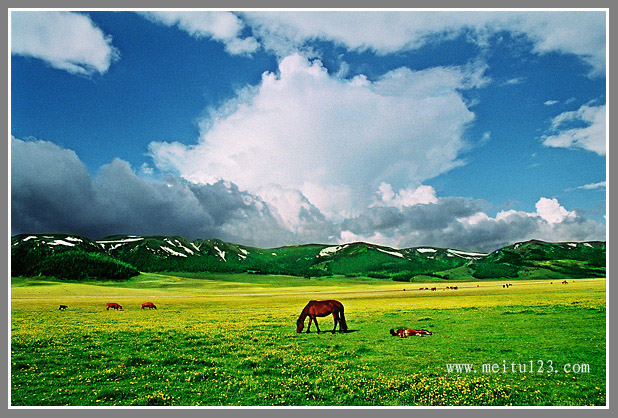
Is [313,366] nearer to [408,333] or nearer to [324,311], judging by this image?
[324,311]

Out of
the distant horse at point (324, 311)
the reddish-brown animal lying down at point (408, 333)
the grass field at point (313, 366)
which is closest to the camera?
the grass field at point (313, 366)

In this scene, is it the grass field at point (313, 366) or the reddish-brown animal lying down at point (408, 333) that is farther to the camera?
the reddish-brown animal lying down at point (408, 333)

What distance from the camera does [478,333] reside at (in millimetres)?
17234

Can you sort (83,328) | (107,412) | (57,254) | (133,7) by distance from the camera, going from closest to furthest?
(107,412), (133,7), (83,328), (57,254)

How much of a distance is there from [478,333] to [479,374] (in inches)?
231

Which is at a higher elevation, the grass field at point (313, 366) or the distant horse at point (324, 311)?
the distant horse at point (324, 311)

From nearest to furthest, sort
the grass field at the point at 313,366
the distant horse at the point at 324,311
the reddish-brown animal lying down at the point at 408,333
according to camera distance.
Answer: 1. the grass field at the point at 313,366
2. the reddish-brown animal lying down at the point at 408,333
3. the distant horse at the point at 324,311

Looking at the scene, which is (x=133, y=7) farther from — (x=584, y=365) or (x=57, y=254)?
(x=57, y=254)

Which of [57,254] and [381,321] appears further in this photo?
[57,254]

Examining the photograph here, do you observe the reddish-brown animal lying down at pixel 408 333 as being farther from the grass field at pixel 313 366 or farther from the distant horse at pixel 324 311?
the distant horse at pixel 324 311

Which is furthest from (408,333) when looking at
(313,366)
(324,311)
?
(313,366)

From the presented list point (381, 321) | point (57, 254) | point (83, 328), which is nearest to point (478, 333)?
point (381, 321)

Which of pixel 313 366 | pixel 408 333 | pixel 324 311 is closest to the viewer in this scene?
pixel 313 366

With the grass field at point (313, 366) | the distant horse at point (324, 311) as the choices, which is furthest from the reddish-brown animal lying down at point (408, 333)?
the distant horse at point (324, 311)
